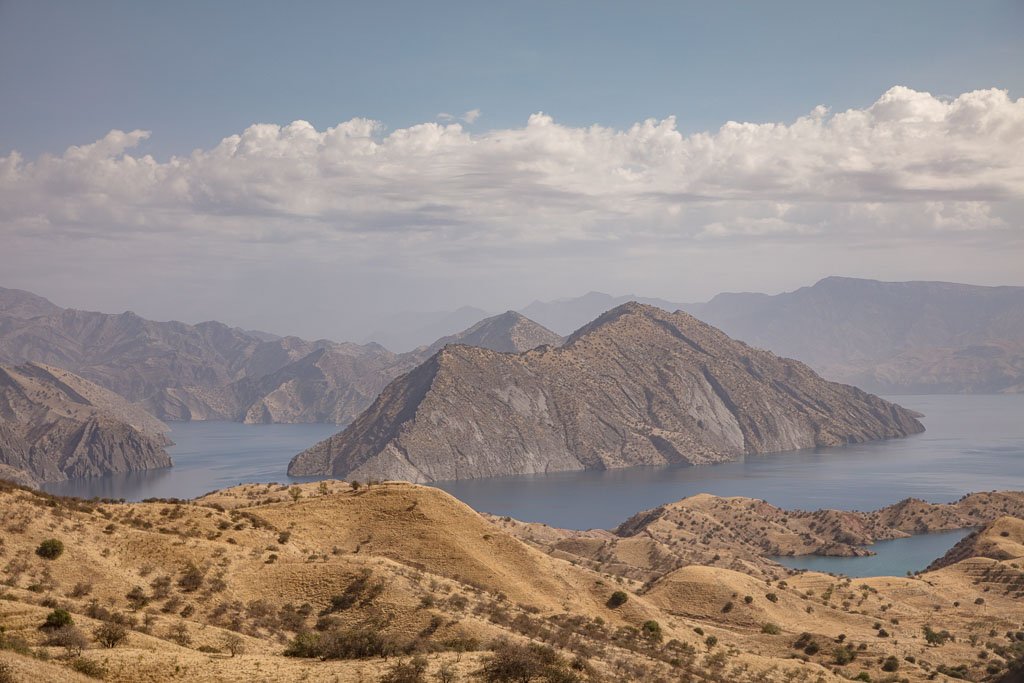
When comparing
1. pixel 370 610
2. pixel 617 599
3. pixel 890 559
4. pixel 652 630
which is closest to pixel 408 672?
pixel 370 610

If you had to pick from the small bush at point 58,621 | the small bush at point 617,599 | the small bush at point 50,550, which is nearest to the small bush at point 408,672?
the small bush at point 58,621

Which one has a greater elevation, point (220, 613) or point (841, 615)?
point (220, 613)

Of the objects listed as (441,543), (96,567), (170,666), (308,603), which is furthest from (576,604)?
(170,666)

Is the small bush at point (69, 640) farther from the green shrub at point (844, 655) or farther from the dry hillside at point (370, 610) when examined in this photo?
the green shrub at point (844, 655)

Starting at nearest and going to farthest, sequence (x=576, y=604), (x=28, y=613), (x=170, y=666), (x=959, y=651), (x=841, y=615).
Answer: (x=170, y=666)
(x=28, y=613)
(x=576, y=604)
(x=959, y=651)
(x=841, y=615)

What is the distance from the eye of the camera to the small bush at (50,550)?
4062cm

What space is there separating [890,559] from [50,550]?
140834 millimetres

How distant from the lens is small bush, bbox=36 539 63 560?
40.6 meters

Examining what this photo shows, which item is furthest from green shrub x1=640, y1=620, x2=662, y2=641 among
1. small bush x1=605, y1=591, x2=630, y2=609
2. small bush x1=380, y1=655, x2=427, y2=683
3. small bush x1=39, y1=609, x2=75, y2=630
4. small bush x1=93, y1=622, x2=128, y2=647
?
small bush x1=39, y1=609, x2=75, y2=630

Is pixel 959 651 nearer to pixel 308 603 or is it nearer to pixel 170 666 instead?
pixel 308 603

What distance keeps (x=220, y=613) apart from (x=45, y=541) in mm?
9024

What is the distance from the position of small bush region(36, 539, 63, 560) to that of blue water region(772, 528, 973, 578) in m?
119

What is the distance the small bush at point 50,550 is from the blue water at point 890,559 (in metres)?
119

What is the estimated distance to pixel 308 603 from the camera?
144 ft
